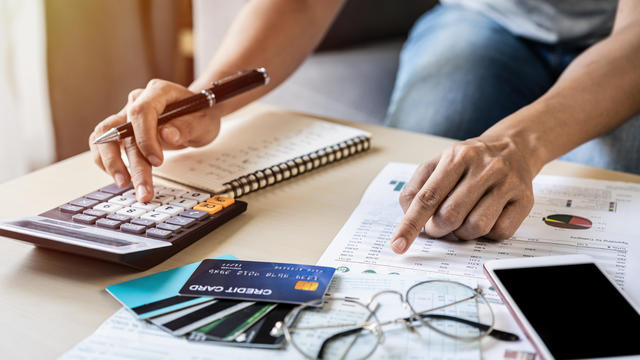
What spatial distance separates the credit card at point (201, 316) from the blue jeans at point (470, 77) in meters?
0.69

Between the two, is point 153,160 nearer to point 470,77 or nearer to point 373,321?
point 373,321

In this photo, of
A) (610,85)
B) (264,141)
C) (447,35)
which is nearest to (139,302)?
(264,141)

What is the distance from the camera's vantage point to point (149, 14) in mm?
2107

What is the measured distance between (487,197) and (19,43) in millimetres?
1465

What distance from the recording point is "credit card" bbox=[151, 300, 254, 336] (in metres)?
0.46

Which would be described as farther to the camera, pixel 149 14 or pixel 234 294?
pixel 149 14

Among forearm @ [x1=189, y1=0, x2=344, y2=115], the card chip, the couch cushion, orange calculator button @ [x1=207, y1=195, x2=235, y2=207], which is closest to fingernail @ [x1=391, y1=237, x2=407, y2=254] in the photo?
the card chip

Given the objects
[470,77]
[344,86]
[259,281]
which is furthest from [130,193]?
[344,86]

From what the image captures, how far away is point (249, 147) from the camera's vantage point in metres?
0.84

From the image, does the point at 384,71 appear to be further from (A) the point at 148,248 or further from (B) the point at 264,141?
(A) the point at 148,248

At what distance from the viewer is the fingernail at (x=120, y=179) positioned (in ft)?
2.27

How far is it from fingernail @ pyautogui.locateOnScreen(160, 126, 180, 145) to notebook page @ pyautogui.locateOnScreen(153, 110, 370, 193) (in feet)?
0.13

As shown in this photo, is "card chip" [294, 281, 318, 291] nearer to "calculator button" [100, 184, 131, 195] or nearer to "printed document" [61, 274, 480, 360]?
"printed document" [61, 274, 480, 360]

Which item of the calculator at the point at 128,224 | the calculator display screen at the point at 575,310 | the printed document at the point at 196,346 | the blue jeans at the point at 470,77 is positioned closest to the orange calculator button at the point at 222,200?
the calculator at the point at 128,224
